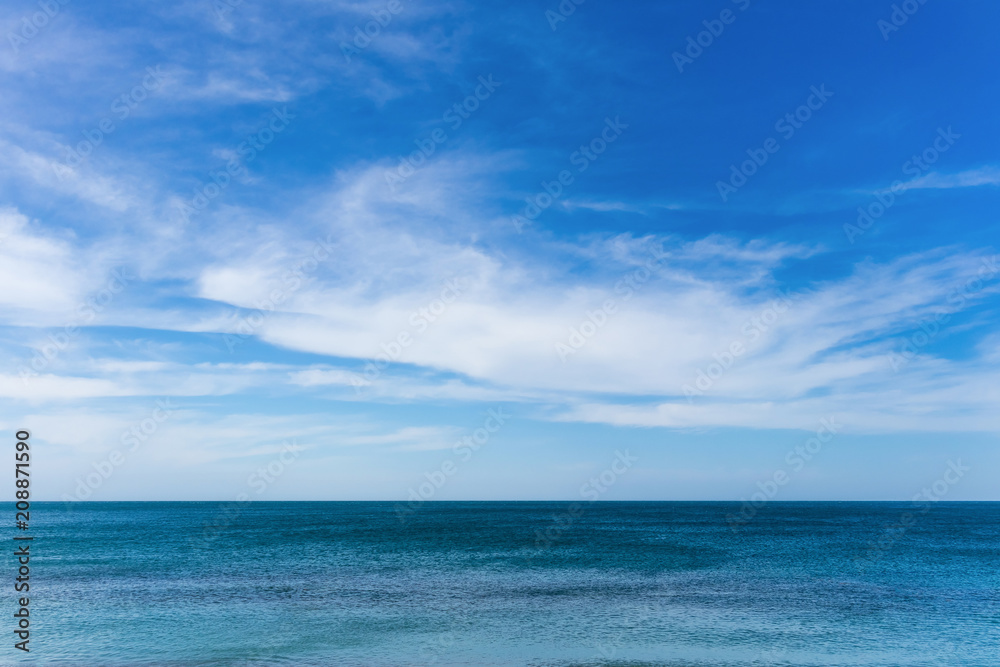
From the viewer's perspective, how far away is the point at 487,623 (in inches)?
1051

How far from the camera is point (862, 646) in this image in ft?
78.1

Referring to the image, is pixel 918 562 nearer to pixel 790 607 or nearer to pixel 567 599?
pixel 790 607

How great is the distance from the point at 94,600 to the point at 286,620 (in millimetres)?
11468

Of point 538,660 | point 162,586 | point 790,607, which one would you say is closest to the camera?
point 538,660

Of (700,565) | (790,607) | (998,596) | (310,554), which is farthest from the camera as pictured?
(310,554)

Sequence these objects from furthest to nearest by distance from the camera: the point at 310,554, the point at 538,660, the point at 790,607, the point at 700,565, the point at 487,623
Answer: the point at 310,554 → the point at 700,565 → the point at 790,607 → the point at 487,623 → the point at 538,660

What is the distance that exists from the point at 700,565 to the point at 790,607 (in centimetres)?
1509

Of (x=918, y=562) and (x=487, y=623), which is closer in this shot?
(x=487, y=623)

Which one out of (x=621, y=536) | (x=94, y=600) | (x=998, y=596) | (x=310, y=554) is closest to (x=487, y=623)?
(x=94, y=600)

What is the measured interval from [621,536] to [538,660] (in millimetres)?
52599

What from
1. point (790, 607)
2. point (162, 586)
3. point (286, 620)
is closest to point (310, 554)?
point (162, 586)

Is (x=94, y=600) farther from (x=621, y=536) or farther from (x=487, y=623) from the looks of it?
(x=621, y=536)

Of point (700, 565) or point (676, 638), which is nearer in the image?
point (676, 638)

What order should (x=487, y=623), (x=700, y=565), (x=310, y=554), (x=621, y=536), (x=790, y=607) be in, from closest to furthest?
(x=487, y=623)
(x=790, y=607)
(x=700, y=565)
(x=310, y=554)
(x=621, y=536)
